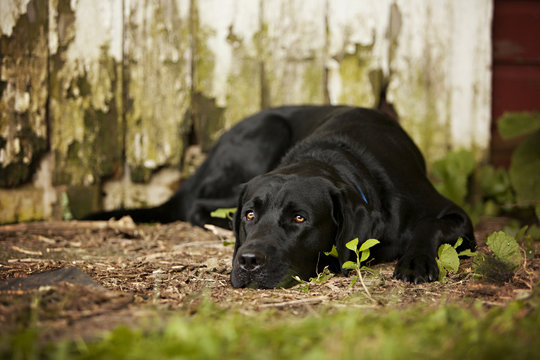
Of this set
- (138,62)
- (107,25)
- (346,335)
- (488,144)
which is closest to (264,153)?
(138,62)

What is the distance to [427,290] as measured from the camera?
2.12 meters

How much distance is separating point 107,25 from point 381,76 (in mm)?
2196

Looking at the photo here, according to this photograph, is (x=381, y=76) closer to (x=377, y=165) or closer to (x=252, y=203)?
(x=377, y=165)

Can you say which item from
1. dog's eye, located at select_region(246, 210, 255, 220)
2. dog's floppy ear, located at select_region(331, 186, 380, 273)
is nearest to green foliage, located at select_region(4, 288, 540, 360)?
dog's floppy ear, located at select_region(331, 186, 380, 273)

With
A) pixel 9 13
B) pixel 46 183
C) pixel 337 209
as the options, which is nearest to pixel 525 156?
pixel 337 209

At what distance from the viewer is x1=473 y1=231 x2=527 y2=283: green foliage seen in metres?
2.03

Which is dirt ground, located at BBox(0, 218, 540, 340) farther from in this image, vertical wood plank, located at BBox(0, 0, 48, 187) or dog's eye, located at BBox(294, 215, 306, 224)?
vertical wood plank, located at BBox(0, 0, 48, 187)

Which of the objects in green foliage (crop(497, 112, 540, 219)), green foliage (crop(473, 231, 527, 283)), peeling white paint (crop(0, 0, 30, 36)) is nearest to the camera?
green foliage (crop(473, 231, 527, 283))

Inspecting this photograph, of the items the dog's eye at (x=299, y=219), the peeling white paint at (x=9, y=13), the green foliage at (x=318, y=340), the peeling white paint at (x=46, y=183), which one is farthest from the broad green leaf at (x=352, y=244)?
the peeling white paint at (x=9, y=13)

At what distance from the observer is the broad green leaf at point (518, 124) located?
3.91 m

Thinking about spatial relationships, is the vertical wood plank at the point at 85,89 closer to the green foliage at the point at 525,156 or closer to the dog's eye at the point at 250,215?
the dog's eye at the point at 250,215

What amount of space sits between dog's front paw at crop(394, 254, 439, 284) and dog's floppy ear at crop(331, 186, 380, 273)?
0.20 meters

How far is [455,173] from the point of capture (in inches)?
167

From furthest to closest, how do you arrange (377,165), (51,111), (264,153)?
1. (264,153)
2. (51,111)
3. (377,165)
